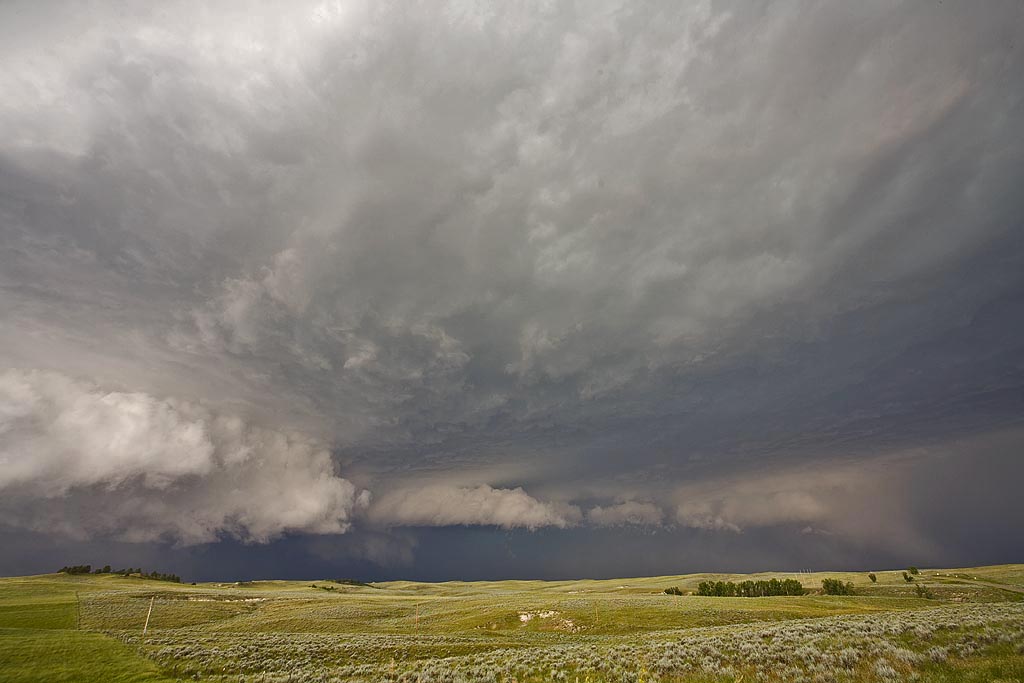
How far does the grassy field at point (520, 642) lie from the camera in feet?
83.2

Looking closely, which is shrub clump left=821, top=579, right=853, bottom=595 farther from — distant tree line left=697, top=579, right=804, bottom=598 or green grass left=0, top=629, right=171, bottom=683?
green grass left=0, top=629, right=171, bottom=683

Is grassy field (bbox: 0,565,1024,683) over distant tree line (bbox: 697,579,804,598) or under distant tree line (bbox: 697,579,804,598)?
over

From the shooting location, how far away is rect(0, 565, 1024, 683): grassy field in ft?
83.2

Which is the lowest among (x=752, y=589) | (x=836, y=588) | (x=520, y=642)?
(x=752, y=589)

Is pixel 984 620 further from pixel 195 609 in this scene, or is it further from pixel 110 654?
pixel 195 609

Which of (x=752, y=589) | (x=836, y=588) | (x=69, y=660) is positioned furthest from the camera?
(x=752, y=589)

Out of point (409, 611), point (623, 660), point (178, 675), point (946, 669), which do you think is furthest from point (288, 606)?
point (946, 669)

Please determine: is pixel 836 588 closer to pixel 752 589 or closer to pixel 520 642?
Answer: pixel 752 589

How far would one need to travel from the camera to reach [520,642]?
44.6 meters

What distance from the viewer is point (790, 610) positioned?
210 feet

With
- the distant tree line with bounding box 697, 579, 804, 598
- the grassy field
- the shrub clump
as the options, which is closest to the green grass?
the grassy field

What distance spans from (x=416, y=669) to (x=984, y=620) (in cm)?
3989

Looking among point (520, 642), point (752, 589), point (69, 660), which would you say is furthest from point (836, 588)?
point (69, 660)

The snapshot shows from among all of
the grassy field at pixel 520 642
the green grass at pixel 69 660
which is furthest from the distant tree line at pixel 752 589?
the green grass at pixel 69 660
